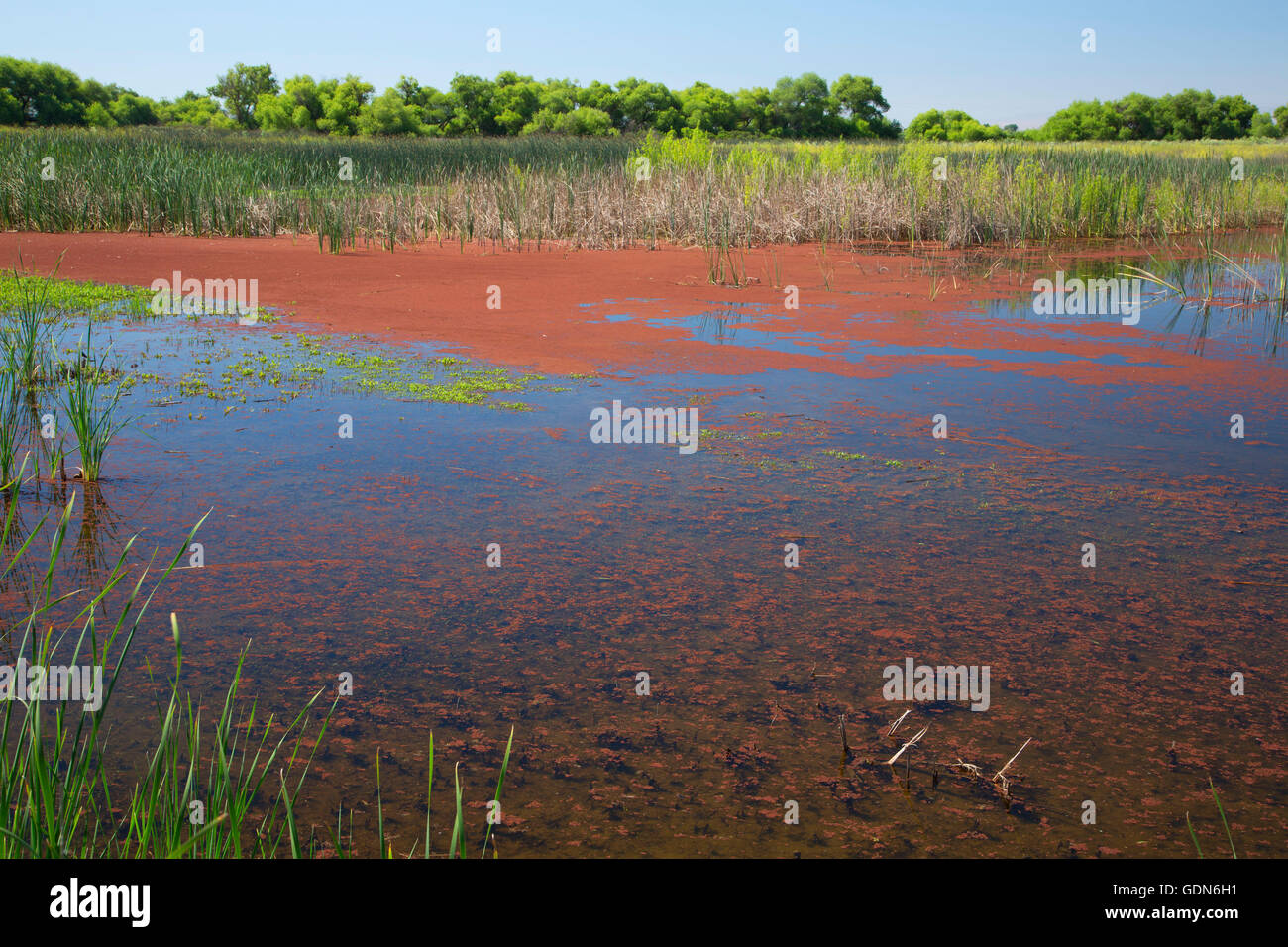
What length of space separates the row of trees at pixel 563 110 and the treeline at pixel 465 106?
83 mm

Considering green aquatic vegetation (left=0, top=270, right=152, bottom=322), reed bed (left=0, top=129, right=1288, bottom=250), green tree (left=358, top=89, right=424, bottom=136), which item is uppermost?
green tree (left=358, top=89, right=424, bottom=136)

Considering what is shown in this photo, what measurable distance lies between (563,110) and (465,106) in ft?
19.6

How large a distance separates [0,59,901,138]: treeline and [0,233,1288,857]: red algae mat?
147 feet

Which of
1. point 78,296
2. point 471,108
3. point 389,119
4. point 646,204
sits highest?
point 471,108

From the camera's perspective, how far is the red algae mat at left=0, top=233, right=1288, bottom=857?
7.29 ft

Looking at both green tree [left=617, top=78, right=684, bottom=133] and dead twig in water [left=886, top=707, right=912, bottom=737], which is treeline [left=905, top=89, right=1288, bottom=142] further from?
dead twig in water [left=886, top=707, right=912, bottom=737]

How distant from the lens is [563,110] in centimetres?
5931

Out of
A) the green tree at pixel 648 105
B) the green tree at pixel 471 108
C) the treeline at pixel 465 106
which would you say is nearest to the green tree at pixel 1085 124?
the treeline at pixel 465 106

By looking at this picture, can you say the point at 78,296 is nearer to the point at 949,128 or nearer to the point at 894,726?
the point at 894,726

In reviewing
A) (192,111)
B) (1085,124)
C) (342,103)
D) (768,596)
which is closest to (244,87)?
(192,111)

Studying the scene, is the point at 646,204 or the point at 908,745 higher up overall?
the point at 646,204

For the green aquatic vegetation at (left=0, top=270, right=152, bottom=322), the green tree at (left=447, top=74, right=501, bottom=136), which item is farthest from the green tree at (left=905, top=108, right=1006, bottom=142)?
the green aquatic vegetation at (left=0, top=270, right=152, bottom=322)

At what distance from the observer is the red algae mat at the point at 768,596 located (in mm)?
2221

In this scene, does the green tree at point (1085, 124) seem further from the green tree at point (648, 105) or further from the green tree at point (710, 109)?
the green tree at point (648, 105)
